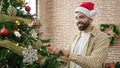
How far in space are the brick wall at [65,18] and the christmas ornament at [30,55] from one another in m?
3.99

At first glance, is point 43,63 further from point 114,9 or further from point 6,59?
point 114,9

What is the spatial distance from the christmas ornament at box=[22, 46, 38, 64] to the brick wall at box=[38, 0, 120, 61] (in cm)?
399

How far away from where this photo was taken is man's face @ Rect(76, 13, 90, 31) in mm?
2860

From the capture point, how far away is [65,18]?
6.10 m

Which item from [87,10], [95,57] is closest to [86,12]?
[87,10]

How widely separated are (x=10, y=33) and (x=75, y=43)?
4.17 ft

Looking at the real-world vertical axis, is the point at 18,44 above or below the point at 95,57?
above

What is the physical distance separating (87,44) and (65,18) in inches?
126

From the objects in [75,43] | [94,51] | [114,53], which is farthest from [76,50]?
[114,53]

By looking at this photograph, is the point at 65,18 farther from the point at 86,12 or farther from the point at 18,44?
the point at 18,44

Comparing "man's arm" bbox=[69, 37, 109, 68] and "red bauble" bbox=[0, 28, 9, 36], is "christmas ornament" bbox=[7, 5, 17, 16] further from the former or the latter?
"man's arm" bbox=[69, 37, 109, 68]

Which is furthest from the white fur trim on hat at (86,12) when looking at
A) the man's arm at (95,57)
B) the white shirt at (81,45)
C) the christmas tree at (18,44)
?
the christmas tree at (18,44)

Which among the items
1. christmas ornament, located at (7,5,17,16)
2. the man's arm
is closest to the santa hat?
the man's arm

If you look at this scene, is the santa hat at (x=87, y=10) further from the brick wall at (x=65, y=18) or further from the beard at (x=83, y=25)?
the brick wall at (x=65, y=18)
